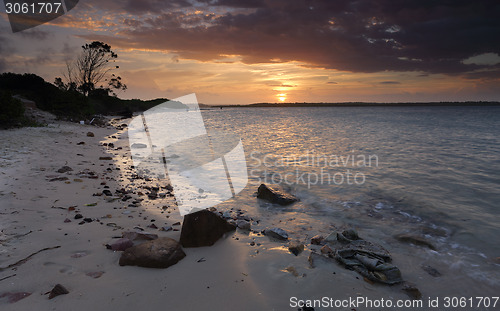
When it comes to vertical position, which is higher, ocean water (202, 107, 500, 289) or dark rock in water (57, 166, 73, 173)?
dark rock in water (57, 166, 73, 173)

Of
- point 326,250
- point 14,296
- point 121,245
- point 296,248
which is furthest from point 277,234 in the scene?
point 14,296

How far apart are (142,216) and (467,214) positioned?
923 centimetres

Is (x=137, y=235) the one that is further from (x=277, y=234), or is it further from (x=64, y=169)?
(x=64, y=169)

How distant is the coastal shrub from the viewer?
1505 cm

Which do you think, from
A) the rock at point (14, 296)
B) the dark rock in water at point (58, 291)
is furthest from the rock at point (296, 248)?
the rock at point (14, 296)

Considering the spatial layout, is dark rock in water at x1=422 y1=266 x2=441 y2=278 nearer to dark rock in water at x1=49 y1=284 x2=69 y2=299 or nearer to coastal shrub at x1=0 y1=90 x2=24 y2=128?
dark rock in water at x1=49 y1=284 x2=69 y2=299

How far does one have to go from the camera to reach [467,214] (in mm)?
7391

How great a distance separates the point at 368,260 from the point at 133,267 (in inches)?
156

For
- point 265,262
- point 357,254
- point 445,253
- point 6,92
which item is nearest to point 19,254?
point 265,262

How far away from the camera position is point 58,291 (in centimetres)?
303

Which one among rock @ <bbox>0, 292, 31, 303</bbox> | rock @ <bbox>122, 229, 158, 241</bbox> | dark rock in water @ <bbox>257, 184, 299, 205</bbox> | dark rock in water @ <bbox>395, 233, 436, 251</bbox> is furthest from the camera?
dark rock in water @ <bbox>257, 184, 299, 205</bbox>

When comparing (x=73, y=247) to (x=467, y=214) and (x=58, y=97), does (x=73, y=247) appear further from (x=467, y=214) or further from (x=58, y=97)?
(x=58, y=97)

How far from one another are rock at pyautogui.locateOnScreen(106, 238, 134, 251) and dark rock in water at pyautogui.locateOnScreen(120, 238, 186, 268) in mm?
310

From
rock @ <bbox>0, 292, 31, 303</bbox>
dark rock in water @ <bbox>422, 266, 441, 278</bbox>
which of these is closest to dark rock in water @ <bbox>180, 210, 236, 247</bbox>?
rock @ <bbox>0, 292, 31, 303</bbox>
